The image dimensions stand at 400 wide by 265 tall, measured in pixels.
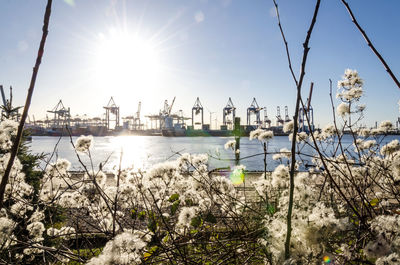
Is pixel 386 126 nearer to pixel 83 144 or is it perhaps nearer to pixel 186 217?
pixel 186 217

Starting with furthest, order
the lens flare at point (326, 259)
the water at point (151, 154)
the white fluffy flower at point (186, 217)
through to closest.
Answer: the water at point (151, 154) < the white fluffy flower at point (186, 217) < the lens flare at point (326, 259)

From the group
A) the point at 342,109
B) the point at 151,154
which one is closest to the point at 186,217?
the point at 342,109

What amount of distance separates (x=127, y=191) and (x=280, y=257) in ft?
7.73

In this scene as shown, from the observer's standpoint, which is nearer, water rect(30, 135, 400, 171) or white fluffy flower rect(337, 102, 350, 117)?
white fluffy flower rect(337, 102, 350, 117)

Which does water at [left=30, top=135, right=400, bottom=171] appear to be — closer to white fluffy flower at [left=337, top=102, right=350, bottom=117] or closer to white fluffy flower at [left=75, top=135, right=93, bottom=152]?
white fluffy flower at [left=75, top=135, right=93, bottom=152]

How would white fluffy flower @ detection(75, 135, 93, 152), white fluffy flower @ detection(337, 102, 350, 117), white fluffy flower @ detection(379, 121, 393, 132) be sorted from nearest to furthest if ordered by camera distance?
white fluffy flower @ detection(337, 102, 350, 117)
white fluffy flower @ detection(75, 135, 93, 152)
white fluffy flower @ detection(379, 121, 393, 132)

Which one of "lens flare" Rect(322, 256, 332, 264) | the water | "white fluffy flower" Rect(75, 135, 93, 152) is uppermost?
"white fluffy flower" Rect(75, 135, 93, 152)

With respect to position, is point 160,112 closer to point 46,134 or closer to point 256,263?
point 46,134

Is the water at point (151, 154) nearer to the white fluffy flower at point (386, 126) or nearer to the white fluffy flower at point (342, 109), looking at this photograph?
the white fluffy flower at point (342, 109)

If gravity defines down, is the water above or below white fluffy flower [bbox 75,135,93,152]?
below

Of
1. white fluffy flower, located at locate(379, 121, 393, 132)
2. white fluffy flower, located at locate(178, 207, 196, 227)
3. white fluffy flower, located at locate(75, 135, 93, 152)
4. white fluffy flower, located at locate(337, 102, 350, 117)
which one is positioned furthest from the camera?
white fluffy flower, located at locate(379, 121, 393, 132)

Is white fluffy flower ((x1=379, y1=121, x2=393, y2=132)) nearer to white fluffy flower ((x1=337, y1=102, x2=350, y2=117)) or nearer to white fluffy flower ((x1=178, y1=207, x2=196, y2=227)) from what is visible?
white fluffy flower ((x1=337, y1=102, x2=350, y2=117))

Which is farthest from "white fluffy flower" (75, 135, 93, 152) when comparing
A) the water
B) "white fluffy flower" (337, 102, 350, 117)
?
"white fluffy flower" (337, 102, 350, 117)

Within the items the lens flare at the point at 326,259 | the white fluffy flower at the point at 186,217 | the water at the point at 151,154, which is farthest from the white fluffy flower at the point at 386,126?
the lens flare at the point at 326,259
